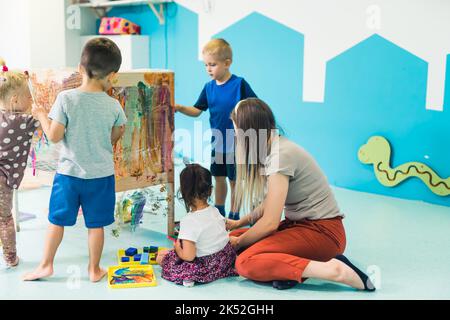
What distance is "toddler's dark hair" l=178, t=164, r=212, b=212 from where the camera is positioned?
1.99m

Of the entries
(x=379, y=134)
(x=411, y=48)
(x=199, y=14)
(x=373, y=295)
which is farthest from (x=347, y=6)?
Answer: (x=373, y=295)

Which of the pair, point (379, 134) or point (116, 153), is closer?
point (116, 153)

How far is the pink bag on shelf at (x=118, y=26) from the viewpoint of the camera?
4.53m

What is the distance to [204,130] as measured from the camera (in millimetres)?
4305

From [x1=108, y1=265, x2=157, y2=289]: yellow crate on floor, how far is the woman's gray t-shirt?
57cm

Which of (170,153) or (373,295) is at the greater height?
(170,153)

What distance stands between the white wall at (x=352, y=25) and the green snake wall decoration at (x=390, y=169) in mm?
357

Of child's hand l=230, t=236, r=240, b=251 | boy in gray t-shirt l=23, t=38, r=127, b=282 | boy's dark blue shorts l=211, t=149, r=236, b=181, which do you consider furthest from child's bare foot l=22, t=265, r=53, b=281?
boy's dark blue shorts l=211, t=149, r=236, b=181

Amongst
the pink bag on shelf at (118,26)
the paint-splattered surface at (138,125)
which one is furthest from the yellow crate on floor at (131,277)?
the pink bag on shelf at (118,26)

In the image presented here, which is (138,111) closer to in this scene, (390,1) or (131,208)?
(131,208)

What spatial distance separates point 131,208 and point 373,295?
1259mm

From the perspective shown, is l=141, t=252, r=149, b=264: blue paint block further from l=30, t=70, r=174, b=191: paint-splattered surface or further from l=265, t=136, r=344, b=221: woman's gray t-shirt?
l=265, t=136, r=344, b=221: woman's gray t-shirt
